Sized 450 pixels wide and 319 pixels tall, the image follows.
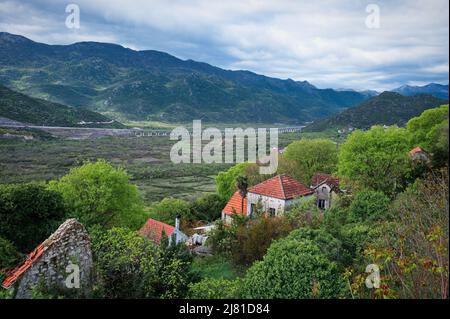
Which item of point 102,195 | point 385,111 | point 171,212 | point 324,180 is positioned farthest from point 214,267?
point 385,111

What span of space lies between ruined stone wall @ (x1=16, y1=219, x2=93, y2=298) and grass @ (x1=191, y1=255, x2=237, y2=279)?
6508mm

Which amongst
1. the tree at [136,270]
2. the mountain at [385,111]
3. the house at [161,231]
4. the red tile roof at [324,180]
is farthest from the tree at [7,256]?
the mountain at [385,111]

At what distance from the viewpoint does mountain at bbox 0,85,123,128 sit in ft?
375

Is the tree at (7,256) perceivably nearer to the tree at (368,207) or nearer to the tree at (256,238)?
the tree at (256,238)

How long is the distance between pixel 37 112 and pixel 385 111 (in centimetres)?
13315

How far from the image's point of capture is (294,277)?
9.80m

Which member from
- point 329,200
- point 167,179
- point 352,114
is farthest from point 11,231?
point 352,114

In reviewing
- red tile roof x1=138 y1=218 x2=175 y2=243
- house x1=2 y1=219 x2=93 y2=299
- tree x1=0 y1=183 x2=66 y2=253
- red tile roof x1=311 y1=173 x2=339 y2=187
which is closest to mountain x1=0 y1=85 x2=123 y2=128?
red tile roof x1=138 y1=218 x2=175 y2=243

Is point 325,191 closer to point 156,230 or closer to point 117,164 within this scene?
point 156,230

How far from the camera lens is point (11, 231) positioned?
1761 centimetres
